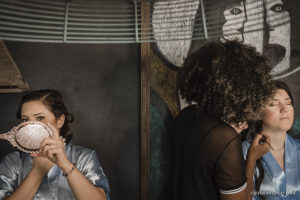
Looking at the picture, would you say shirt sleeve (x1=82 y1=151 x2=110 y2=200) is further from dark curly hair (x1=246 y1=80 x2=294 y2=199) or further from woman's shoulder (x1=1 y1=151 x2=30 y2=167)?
dark curly hair (x1=246 y1=80 x2=294 y2=199)

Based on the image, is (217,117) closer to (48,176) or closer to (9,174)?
(48,176)

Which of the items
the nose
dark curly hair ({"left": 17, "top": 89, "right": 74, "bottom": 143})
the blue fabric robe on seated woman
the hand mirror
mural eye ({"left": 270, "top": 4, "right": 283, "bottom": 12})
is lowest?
the blue fabric robe on seated woman

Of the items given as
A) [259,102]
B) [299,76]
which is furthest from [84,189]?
[299,76]

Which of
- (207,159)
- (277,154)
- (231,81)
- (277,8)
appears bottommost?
(277,154)

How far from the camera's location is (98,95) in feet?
5.51

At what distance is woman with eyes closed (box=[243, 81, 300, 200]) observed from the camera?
54.6 inches

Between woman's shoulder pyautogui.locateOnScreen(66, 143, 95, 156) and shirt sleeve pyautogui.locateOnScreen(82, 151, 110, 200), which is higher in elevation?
woman's shoulder pyautogui.locateOnScreen(66, 143, 95, 156)

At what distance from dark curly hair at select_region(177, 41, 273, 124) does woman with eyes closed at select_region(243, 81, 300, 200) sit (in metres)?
0.27

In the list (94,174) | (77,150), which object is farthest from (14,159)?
(94,174)

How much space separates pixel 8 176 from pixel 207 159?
3.47ft

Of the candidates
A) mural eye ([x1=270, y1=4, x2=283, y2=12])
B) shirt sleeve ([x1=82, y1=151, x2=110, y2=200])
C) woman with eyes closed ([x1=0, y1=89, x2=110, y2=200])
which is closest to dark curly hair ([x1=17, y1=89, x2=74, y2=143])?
woman with eyes closed ([x1=0, y1=89, x2=110, y2=200])

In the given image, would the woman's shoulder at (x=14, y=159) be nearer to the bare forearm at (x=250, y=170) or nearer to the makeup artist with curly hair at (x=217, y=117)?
the makeup artist with curly hair at (x=217, y=117)

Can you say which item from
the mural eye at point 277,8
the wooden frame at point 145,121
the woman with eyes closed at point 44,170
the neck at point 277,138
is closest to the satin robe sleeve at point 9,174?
the woman with eyes closed at point 44,170

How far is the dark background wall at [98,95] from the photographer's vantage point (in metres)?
1.64
